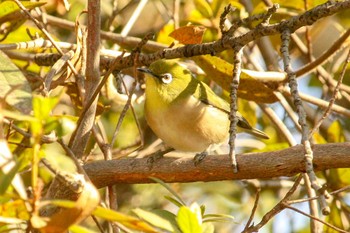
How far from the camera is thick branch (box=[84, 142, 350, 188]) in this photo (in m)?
2.43

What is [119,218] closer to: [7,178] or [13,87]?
[7,178]

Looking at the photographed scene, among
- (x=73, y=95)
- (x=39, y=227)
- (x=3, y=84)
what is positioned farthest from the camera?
(x=73, y=95)

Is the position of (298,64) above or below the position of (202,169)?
above

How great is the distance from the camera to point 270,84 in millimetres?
3873

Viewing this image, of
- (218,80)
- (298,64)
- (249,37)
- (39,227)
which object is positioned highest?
(298,64)

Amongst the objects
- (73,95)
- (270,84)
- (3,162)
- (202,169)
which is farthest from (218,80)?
(3,162)

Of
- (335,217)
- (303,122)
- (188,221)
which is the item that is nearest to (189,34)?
(303,122)

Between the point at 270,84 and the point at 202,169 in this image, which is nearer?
the point at 202,169

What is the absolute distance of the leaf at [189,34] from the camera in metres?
3.20

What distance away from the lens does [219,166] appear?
8.62ft

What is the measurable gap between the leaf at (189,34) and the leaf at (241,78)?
9.9 inches

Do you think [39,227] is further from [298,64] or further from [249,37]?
[298,64]

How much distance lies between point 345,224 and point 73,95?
182cm

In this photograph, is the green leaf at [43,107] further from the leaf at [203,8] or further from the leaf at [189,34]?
the leaf at [203,8]
